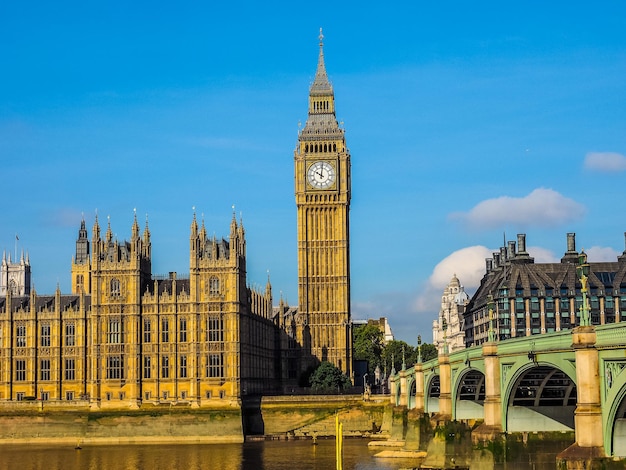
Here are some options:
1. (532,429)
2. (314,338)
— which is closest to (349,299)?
(314,338)

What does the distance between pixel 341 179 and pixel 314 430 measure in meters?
52.9

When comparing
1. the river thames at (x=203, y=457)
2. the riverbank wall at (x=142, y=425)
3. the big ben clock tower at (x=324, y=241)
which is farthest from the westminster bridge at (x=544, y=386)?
the big ben clock tower at (x=324, y=241)

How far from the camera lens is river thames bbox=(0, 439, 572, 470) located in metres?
105

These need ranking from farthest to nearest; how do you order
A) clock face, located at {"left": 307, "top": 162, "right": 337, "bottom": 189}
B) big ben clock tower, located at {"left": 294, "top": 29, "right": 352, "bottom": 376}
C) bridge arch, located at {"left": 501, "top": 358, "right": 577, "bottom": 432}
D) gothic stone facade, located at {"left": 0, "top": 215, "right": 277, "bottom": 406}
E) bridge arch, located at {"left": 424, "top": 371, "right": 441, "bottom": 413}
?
clock face, located at {"left": 307, "top": 162, "right": 337, "bottom": 189}, big ben clock tower, located at {"left": 294, "top": 29, "right": 352, "bottom": 376}, gothic stone facade, located at {"left": 0, "top": 215, "right": 277, "bottom": 406}, bridge arch, located at {"left": 424, "top": 371, "right": 441, "bottom": 413}, bridge arch, located at {"left": 501, "top": 358, "right": 577, "bottom": 432}

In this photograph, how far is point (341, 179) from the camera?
595ft

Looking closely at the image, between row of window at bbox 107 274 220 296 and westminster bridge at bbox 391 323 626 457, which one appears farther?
row of window at bbox 107 274 220 296

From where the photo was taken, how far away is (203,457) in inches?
4525

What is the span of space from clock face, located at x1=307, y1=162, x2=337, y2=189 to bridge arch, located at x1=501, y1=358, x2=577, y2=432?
10895 centimetres

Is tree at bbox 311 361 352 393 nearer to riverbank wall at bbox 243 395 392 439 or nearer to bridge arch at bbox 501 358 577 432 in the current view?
riverbank wall at bbox 243 395 392 439

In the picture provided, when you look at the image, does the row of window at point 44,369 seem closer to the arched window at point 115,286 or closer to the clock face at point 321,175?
the arched window at point 115,286

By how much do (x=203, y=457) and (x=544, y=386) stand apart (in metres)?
50.4

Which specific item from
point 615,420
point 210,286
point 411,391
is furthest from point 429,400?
point 615,420

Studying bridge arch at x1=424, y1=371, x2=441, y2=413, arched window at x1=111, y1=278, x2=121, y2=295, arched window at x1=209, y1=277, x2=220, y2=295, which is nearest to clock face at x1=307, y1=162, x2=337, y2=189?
arched window at x1=209, y1=277, x2=220, y2=295

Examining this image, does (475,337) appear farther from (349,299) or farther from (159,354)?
(159,354)
